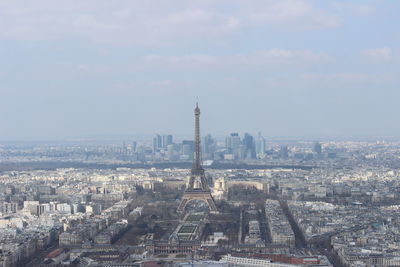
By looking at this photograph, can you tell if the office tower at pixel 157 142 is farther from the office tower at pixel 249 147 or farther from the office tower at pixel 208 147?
the office tower at pixel 249 147

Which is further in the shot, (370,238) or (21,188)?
(21,188)

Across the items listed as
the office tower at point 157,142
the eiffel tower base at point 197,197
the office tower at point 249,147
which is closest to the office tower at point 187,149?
the office tower at point 249,147

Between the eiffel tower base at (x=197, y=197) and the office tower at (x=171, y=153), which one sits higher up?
the office tower at (x=171, y=153)

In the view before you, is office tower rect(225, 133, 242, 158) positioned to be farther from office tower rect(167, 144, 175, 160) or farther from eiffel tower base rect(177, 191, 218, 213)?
eiffel tower base rect(177, 191, 218, 213)

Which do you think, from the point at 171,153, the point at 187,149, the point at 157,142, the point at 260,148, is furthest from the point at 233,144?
the point at 157,142

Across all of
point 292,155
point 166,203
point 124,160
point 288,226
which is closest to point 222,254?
point 288,226

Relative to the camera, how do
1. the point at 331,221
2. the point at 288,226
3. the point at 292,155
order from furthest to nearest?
the point at 292,155 < the point at 331,221 < the point at 288,226

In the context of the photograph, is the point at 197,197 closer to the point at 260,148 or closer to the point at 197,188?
the point at 197,188

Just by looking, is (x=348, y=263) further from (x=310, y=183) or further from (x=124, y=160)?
(x=124, y=160)
